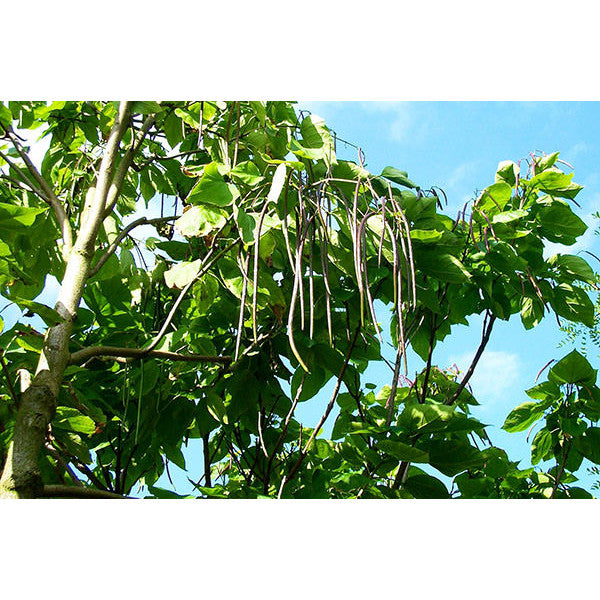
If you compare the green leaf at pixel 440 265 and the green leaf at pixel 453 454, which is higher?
the green leaf at pixel 440 265

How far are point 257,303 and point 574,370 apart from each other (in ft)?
2.61

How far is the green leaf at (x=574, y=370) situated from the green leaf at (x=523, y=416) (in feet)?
0.29

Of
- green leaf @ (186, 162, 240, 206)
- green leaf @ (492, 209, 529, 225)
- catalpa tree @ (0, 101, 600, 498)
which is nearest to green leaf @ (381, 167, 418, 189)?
catalpa tree @ (0, 101, 600, 498)

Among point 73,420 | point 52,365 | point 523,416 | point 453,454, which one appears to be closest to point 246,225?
point 52,365

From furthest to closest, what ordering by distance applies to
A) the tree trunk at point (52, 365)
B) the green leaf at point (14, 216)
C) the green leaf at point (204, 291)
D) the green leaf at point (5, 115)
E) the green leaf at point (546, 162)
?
the green leaf at point (546, 162) < the green leaf at point (5, 115) < the green leaf at point (204, 291) < the green leaf at point (14, 216) < the tree trunk at point (52, 365)

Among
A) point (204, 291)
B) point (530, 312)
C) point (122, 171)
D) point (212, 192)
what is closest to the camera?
point (212, 192)

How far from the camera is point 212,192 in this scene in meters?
1.05

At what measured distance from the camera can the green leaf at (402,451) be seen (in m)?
1.11

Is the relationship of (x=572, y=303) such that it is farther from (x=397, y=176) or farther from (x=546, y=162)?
(x=397, y=176)

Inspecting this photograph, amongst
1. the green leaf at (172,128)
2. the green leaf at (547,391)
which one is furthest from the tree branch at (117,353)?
the green leaf at (547,391)

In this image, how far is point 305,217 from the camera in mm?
982

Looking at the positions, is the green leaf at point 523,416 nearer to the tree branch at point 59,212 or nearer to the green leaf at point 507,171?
the green leaf at point 507,171

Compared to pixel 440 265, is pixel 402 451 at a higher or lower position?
lower

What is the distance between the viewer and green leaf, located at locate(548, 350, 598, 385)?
1504 mm
